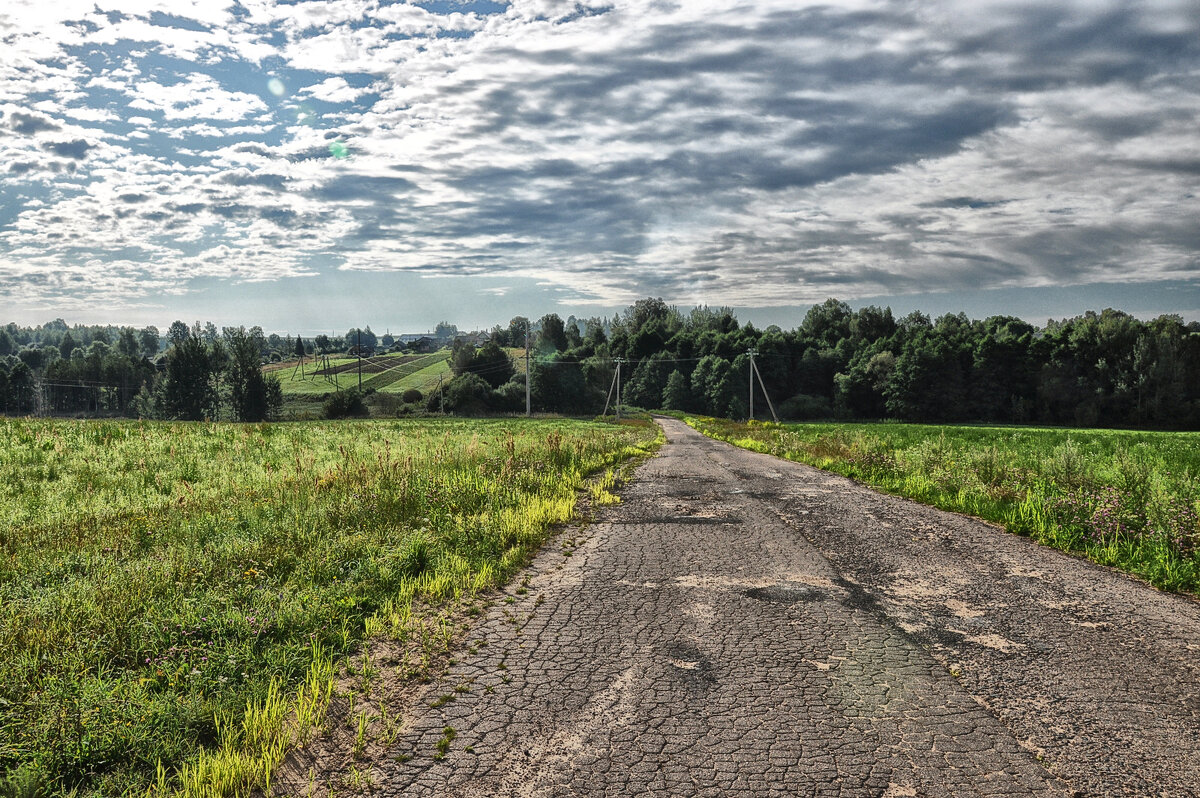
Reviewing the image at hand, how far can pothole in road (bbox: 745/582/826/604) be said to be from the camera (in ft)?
22.3

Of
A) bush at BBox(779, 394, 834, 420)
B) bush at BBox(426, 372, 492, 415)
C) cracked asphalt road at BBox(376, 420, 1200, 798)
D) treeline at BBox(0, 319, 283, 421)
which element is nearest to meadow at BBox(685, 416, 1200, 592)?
cracked asphalt road at BBox(376, 420, 1200, 798)

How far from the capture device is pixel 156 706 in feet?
13.7

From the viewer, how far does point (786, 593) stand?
23.0 ft

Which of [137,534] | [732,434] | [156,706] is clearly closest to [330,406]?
[732,434]

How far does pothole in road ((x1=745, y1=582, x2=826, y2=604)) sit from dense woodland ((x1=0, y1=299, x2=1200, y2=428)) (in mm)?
60672

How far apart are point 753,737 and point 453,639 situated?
2.81 m

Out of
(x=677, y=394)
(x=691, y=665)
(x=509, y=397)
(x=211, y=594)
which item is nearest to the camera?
(x=691, y=665)

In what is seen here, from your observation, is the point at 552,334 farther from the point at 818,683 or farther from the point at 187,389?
the point at 818,683

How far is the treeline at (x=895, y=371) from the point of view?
7181cm

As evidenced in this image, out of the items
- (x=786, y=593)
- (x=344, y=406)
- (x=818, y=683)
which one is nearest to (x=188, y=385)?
(x=344, y=406)

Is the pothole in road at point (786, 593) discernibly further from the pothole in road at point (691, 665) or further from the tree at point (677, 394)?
the tree at point (677, 394)

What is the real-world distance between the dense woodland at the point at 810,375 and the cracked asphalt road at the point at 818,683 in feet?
198

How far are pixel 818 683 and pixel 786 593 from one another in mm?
2225

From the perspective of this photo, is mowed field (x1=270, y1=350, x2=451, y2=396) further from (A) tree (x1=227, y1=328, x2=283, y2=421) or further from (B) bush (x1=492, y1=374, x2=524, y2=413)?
(B) bush (x1=492, y1=374, x2=524, y2=413)
